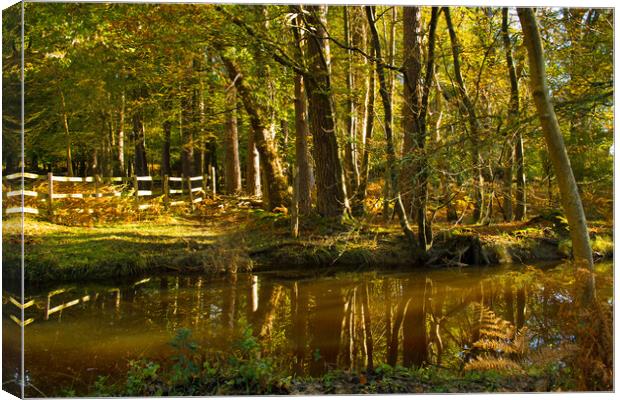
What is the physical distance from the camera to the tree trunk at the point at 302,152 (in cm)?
861

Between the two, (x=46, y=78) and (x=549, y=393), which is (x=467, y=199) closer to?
(x=549, y=393)

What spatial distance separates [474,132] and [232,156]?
6649mm

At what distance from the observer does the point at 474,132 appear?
461 cm

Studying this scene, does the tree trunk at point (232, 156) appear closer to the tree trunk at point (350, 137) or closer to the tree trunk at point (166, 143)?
the tree trunk at point (166, 143)

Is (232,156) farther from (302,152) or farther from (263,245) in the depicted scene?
(263,245)

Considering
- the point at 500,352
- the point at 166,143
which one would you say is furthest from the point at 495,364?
the point at 166,143

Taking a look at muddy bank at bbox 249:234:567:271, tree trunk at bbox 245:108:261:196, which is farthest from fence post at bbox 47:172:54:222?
tree trunk at bbox 245:108:261:196

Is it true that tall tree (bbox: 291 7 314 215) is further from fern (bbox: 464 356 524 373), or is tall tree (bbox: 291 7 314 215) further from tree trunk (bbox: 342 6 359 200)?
fern (bbox: 464 356 524 373)

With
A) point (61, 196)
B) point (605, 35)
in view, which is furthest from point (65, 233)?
point (605, 35)

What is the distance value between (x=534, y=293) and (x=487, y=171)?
136cm

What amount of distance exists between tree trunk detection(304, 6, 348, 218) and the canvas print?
4 centimetres

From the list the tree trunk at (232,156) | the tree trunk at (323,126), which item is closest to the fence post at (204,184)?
the tree trunk at (232,156)

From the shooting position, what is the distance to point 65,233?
674cm

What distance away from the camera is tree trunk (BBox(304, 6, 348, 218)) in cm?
790
